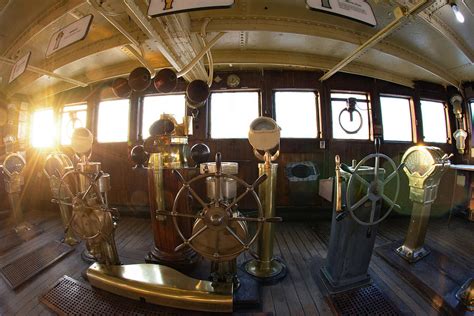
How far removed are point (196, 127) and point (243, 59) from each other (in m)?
1.50

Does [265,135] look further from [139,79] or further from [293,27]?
[139,79]

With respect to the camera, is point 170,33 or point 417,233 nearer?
point 170,33

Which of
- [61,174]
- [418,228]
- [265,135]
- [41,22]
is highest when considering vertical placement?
[41,22]

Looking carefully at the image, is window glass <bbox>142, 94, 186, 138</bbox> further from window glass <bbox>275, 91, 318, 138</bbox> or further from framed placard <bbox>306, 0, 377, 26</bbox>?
framed placard <bbox>306, 0, 377, 26</bbox>

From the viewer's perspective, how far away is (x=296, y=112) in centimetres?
373

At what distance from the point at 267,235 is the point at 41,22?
11.2ft

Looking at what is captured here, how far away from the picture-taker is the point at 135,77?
2.55 metres

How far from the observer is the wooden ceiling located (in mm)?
2029

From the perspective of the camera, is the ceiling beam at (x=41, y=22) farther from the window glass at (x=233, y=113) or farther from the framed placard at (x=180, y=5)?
the window glass at (x=233, y=113)

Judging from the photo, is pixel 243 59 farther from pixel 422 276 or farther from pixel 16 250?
pixel 16 250

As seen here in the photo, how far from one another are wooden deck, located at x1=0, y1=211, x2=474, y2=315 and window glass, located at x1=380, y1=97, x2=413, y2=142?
1.62 metres

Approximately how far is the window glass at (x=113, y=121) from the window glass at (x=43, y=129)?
4.71 ft

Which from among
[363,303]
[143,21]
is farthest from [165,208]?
[363,303]

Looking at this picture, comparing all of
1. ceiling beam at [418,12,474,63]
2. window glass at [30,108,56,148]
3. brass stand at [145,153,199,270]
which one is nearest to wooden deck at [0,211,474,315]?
brass stand at [145,153,199,270]
